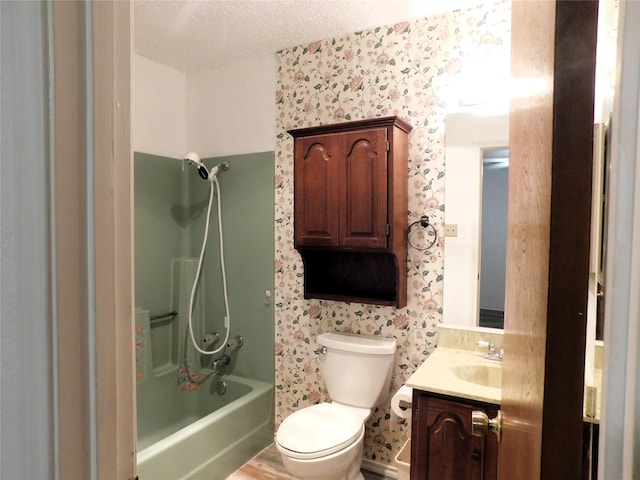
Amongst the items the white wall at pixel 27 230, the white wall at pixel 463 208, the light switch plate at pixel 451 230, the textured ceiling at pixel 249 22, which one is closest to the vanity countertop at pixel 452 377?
the white wall at pixel 463 208

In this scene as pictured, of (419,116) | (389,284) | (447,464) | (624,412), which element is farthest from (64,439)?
(419,116)

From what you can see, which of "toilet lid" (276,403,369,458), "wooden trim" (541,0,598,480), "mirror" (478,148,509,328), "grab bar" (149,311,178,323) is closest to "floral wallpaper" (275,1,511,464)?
"mirror" (478,148,509,328)

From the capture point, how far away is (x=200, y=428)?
7.21ft

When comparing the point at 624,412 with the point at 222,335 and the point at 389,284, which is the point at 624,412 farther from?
the point at 222,335

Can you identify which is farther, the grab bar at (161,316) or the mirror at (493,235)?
the grab bar at (161,316)

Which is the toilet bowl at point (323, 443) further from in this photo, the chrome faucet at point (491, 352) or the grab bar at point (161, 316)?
the grab bar at point (161, 316)

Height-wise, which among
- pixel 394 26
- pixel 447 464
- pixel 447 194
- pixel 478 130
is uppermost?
pixel 394 26

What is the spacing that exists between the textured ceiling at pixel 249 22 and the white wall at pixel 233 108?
13cm

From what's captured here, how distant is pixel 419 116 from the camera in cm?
220

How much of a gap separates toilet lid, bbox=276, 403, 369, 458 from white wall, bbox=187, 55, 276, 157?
167cm

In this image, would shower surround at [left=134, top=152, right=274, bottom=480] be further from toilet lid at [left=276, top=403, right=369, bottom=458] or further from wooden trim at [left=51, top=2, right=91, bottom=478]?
wooden trim at [left=51, top=2, right=91, bottom=478]

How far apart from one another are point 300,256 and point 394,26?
1460mm

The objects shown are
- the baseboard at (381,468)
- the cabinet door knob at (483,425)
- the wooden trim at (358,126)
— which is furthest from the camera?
the baseboard at (381,468)

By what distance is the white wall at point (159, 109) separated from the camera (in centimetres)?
264
